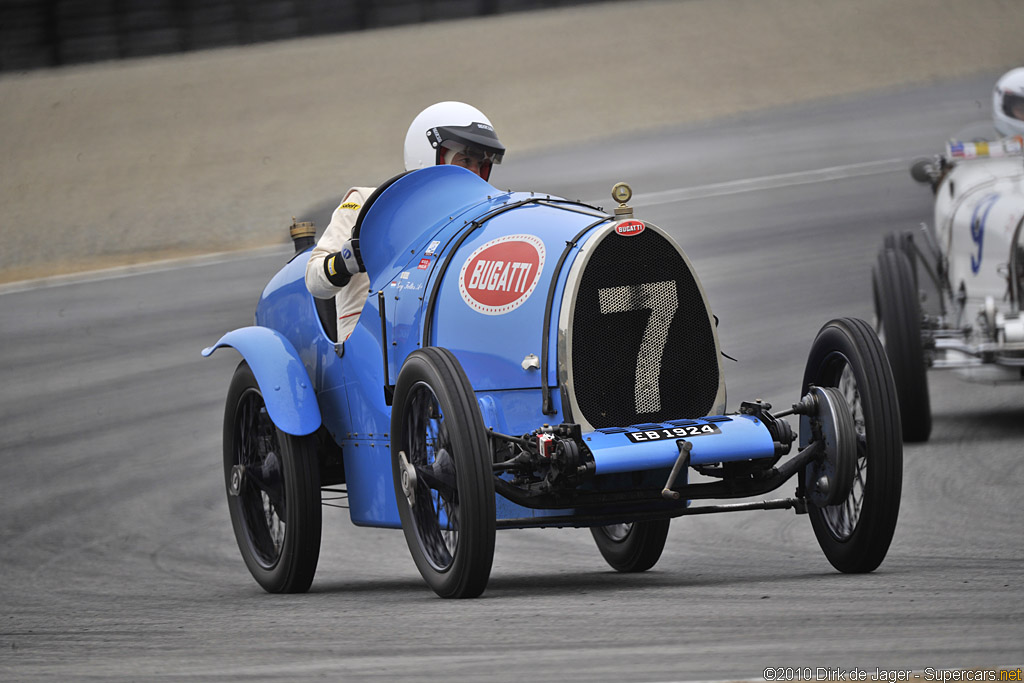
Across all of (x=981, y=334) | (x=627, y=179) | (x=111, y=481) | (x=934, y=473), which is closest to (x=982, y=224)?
(x=981, y=334)

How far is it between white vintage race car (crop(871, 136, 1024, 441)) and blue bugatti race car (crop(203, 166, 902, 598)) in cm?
411

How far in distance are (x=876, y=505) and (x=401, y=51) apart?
22879 mm

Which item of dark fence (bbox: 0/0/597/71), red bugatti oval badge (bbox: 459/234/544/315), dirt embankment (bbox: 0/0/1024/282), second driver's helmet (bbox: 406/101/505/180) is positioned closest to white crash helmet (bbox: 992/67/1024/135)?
second driver's helmet (bbox: 406/101/505/180)

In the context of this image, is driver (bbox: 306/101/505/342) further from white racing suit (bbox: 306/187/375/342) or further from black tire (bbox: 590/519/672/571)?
black tire (bbox: 590/519/672/571)

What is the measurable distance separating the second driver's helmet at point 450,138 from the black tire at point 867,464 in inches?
78.5

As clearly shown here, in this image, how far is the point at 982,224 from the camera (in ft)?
36.1

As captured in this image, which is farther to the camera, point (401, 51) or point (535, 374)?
point (401, 51)

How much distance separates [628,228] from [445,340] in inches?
34.7

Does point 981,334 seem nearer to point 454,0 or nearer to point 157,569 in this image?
point 157,569

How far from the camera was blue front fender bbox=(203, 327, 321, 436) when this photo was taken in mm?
6809

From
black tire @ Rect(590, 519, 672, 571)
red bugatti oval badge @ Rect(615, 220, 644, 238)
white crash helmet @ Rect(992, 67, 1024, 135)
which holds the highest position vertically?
white crash helmet @ Rect(992, 67, 1024, 135)

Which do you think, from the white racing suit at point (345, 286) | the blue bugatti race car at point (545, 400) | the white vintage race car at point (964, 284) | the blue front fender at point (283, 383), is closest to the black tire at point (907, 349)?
the white vintage race car at point (964, 284)

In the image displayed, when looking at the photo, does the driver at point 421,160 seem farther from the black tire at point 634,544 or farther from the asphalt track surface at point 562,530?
the black tire at point 634,544

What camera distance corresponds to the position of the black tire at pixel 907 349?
1036cm
